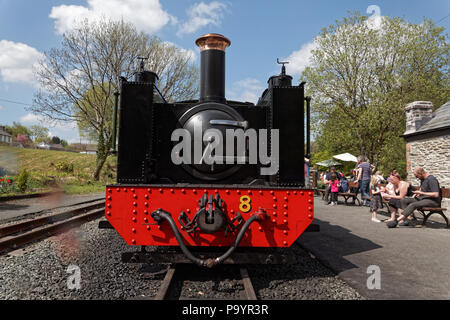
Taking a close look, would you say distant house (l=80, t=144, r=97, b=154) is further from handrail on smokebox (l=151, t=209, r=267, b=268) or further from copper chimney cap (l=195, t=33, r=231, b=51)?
handrail on smokebox (l=151, t=209, r=267, b=268)

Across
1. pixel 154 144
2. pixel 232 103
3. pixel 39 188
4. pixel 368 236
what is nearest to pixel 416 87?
pixel 368 236

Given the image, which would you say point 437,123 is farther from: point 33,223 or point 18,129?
point 18,129

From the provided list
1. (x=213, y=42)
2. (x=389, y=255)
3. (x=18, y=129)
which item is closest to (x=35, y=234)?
(x=213, y=42)

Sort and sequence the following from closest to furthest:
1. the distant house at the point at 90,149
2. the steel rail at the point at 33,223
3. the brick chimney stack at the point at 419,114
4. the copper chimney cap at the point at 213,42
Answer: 1. the copper chimney cap at the point at 213,42
2. the steel rail at the point at 33,223
3. the brick chimney stack at the point at 419,114
4. the distant house at the point at 90,149

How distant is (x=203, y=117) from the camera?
330 cm

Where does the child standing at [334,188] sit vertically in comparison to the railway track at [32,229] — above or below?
above

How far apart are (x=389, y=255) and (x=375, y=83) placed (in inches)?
761

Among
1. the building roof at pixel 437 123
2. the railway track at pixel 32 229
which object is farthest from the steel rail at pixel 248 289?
the building roof at pixel 437 123

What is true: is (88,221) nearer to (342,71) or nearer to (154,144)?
(154,144)

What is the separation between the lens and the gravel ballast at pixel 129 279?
250cm

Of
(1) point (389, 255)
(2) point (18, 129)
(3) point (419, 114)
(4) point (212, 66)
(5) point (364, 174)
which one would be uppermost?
(2) point (18, 129)

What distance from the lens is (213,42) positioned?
3781 millimetres

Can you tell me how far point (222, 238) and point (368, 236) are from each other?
12.1ft

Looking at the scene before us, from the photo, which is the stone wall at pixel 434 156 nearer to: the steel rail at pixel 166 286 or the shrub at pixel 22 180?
the steel rail at pixel 166 286
